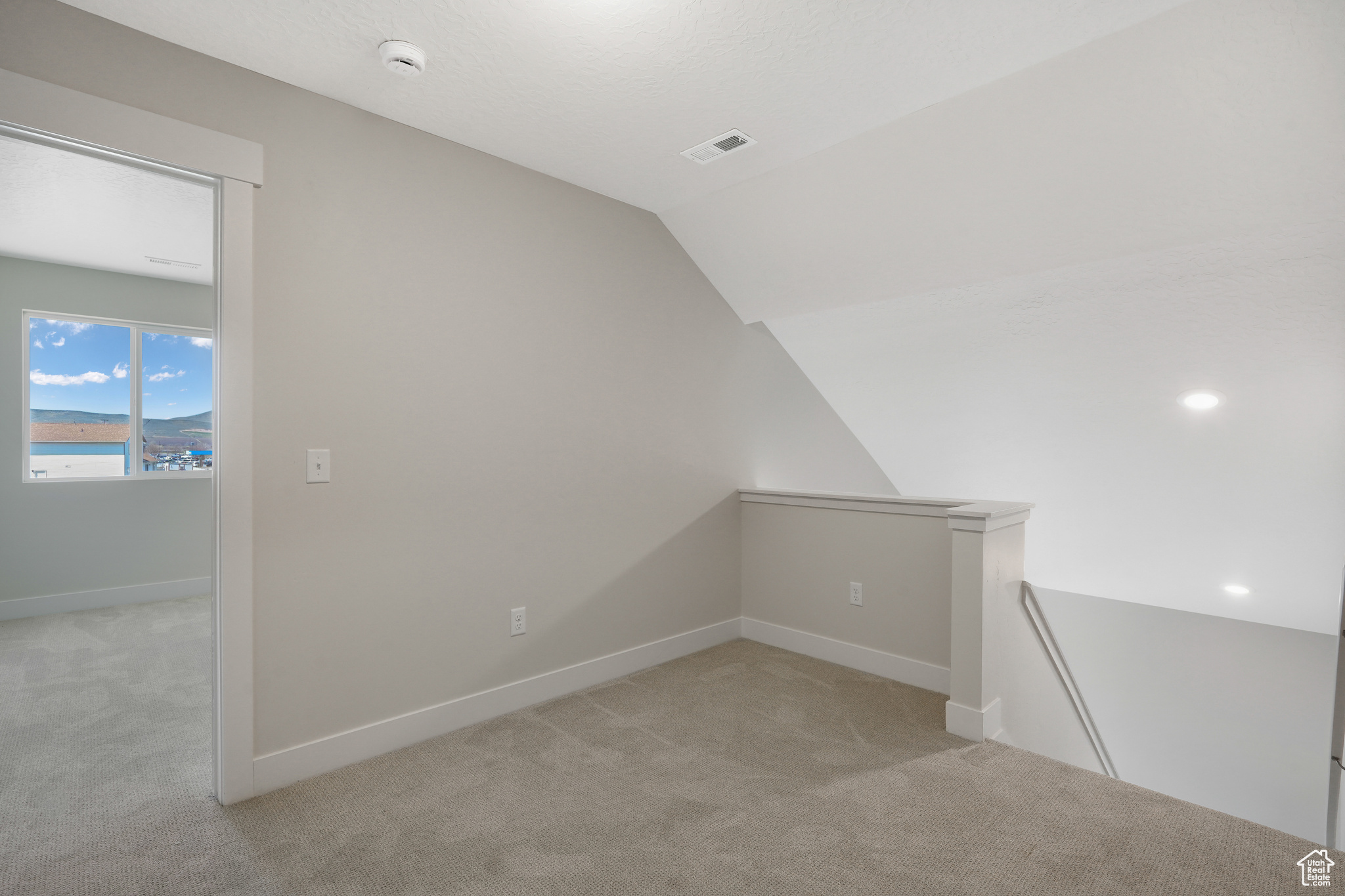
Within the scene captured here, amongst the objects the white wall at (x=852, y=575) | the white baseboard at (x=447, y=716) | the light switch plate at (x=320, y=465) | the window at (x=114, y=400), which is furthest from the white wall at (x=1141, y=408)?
the window at (x=114, y=400)

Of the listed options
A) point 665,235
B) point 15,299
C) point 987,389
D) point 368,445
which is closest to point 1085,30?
point 665,235

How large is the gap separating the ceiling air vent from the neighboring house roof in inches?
173

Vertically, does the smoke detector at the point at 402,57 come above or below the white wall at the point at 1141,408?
above

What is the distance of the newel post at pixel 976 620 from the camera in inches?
95.2

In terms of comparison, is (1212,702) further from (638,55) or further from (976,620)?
(638,55)

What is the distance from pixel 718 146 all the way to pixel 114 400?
4495 millimetres

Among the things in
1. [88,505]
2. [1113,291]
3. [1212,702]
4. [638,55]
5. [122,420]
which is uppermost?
[638,55]

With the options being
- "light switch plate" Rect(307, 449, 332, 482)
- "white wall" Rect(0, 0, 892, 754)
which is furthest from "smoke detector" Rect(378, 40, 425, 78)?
"light switch plate" Rect(307, 449, 332, 482)

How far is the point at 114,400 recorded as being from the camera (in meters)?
4.34

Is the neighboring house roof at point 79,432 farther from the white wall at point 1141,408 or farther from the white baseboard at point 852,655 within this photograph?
the white wall at point 1141,408

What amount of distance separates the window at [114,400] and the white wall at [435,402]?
8.52 ft

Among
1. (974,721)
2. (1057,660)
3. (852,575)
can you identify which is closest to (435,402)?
(852,575)

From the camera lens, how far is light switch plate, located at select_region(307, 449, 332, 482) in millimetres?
2137

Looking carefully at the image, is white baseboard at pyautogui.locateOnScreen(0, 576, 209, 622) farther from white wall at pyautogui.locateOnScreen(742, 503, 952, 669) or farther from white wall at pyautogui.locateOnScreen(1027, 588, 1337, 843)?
white wall at pyautogui.locateOnScreen(1027, 588, 1337, 843)
